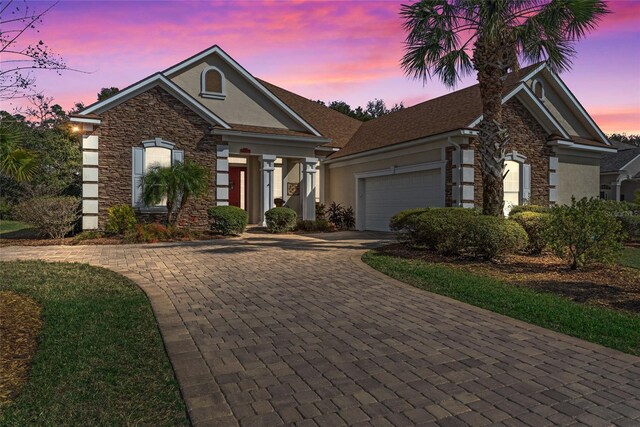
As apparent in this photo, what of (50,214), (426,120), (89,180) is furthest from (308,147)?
(50,214)

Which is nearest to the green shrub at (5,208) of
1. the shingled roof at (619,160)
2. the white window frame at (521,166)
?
the white window frame at (521,166)

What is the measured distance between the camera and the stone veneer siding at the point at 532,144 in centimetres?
1727

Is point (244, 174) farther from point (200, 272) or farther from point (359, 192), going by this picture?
point (200, 272)

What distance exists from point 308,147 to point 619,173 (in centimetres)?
2265

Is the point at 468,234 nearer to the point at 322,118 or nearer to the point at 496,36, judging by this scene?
the point at 496,36

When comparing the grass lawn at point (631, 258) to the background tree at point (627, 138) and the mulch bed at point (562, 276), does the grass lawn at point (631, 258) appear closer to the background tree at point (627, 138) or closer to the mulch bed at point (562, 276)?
the mulch bed at point (562, 276)

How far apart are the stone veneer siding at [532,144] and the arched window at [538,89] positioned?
8.71ft

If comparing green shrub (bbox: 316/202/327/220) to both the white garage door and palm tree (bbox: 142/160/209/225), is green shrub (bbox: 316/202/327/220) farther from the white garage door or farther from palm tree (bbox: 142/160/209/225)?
palm tree (bbox: 142/160/209/225)

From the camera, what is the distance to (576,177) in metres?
19.9

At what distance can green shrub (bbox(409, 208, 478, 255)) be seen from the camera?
33.6 feet

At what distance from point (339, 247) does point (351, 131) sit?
41.8 ft

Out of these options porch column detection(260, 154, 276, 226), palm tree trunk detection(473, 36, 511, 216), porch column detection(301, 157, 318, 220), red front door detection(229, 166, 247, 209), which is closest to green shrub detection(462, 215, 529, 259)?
palm tree trunk detection(473, 36, 511, 216)

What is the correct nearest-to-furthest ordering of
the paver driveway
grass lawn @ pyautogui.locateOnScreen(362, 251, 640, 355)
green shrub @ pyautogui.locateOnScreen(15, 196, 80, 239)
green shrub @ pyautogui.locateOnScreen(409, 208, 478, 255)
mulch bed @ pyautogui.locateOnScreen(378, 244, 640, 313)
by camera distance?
the paver driveway → grass lawn @ pyautogui.locateOnScreen(362, 251, 640, 355) → mulch bed @ pyautogui.locateOnScreen(378, 244, 640, 313) → green shrub @ pyautogui.locateOnScreen(409, 208, 478, 255) → green shrub @ pyautogui.locateOnScreen(15, 196, 80, 239)

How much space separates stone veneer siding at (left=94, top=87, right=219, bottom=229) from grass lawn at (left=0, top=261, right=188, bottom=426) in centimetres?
883
